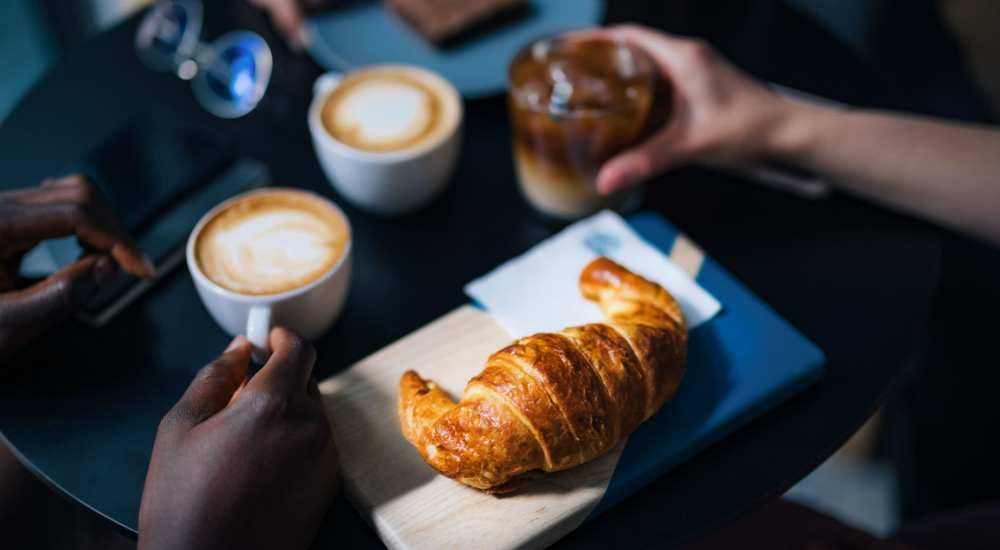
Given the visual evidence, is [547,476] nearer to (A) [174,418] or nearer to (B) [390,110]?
(A) [174,418]

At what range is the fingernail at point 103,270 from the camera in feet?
3.15

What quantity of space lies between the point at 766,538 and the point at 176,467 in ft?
2.29

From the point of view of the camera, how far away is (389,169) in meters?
1.07

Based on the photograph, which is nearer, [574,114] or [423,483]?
[423,483]

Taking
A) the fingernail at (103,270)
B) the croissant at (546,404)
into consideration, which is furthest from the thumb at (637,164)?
the fingernail at (103,270)

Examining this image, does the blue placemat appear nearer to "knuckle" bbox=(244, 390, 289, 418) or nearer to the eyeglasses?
"knuckle" bbox=(244, 390, 289, 418)

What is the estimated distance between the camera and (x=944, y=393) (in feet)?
5.13

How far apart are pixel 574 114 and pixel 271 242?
1.29 ft

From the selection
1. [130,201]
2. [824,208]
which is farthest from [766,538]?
[130,201]

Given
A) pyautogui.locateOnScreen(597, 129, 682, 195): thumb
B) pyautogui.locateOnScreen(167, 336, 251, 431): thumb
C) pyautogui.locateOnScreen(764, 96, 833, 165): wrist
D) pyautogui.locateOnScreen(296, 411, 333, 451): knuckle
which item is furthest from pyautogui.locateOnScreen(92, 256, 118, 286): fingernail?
pyautogui.locateOnScreen(764, 96, 833, 165): wrist

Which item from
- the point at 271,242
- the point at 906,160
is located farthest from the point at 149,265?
the point at 906,160

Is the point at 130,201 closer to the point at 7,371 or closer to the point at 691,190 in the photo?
the point at 7,371

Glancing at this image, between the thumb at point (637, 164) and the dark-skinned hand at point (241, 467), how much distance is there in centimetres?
47

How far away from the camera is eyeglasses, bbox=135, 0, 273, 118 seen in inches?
51.8
